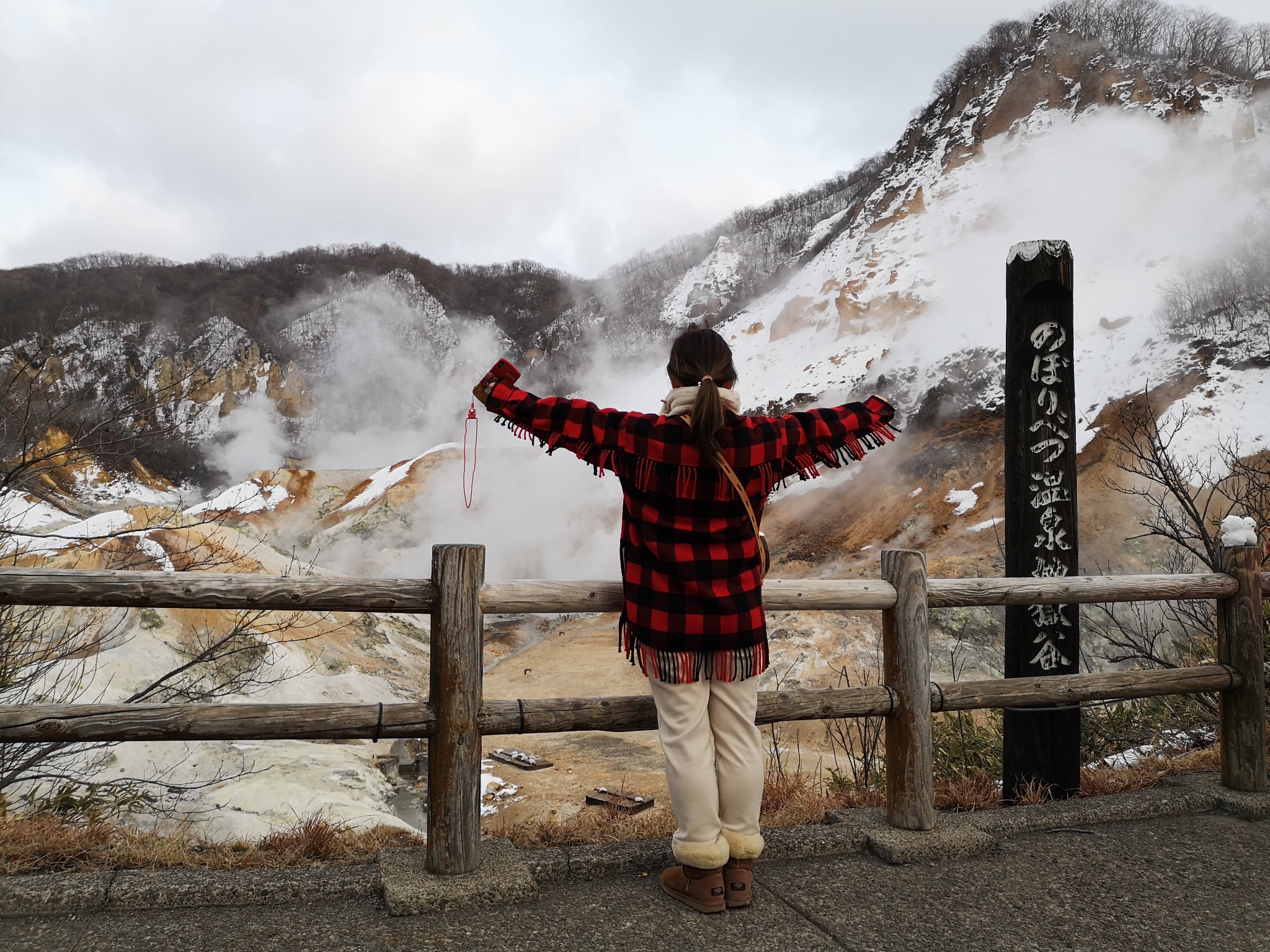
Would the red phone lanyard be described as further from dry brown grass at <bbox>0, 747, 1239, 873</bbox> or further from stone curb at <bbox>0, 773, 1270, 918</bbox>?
dry brown grass at <bbox>0, 747, 1239, 873</bbox>

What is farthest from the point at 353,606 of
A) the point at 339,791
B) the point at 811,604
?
the point at 339,791

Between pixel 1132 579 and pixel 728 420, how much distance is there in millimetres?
2126

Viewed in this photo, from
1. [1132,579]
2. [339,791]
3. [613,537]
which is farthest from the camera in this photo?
[613,537]

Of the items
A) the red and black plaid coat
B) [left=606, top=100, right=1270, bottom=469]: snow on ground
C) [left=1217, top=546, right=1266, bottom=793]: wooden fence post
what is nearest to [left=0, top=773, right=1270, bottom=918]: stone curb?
[left=1217, top=546, right=1266, bottom=793]: wooden fence post

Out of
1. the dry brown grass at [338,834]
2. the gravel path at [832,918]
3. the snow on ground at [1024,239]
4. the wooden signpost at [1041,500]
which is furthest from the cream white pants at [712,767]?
the snow on ground at [1024,239]

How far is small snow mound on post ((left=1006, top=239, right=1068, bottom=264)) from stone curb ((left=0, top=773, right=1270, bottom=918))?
→ 2.35 meters

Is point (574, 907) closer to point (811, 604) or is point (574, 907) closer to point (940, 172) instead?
point (811, 604)

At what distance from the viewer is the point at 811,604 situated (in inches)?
118

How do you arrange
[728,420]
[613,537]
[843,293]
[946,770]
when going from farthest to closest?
[843,293] < [613,537] < [946,770] < [728,420]

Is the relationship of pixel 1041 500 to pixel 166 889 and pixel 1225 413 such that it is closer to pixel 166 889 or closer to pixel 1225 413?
pixel 166 889

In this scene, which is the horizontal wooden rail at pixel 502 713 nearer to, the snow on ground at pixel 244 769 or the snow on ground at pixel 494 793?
the snow on ground at pixel 244 769

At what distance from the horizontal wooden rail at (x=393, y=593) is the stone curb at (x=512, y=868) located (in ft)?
2.61

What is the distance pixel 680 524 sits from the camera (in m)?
2.39

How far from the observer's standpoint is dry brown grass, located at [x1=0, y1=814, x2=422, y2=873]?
2.73 m
